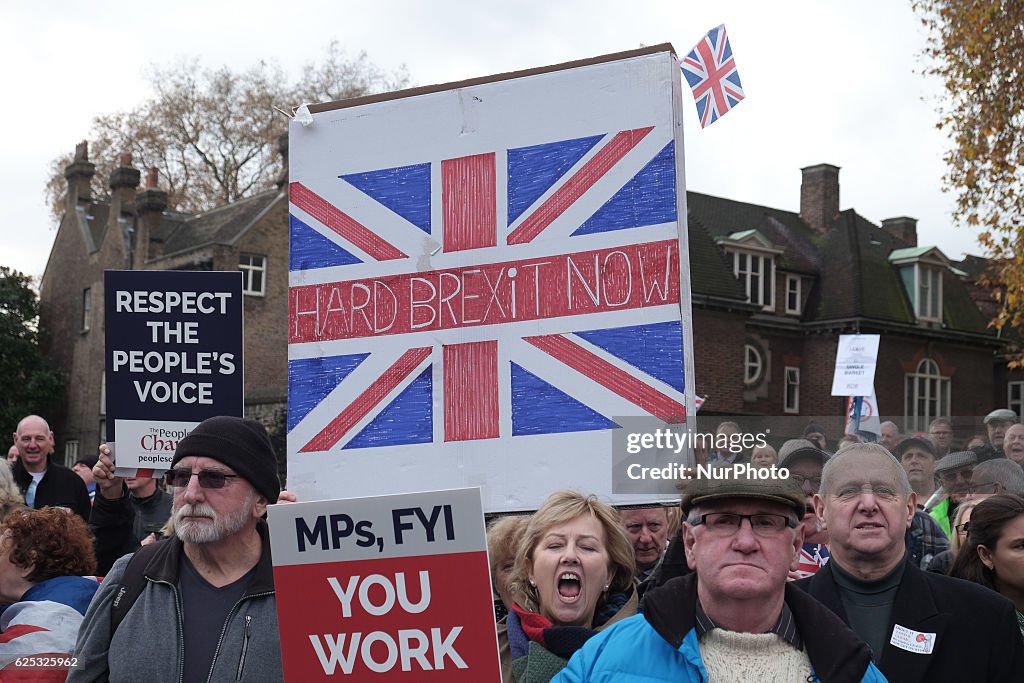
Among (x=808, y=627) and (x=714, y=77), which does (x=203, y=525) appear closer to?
(x=808, y=627)

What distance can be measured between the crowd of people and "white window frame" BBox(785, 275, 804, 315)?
36.6m

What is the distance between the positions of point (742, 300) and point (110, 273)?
32775mm

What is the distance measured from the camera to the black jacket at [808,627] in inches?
120

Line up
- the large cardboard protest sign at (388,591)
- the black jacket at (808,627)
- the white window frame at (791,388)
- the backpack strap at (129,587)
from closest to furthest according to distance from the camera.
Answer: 1. the black jacket at (808,627)
2. the large cardboard protest sign at (388,591)
3. the backpack strap at (129,587)
4. the white window frame at (791,388)

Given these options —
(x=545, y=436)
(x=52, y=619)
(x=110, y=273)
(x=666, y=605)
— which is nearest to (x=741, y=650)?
(x=666, y=605)

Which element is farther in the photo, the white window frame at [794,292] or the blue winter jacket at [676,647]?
the white window frame at [794,292]

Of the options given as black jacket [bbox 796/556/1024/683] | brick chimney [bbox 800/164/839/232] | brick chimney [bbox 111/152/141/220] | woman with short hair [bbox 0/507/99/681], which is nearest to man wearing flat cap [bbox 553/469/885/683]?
black jacket [bbox 796/556/1024/683]

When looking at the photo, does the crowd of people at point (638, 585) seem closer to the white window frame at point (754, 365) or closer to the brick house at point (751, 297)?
the brick house at point (751, 297)

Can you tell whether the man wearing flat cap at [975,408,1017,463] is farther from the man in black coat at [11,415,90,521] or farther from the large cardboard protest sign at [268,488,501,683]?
the man in black coat at [11,415,90,521]

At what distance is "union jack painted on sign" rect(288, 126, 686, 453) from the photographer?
4668 mm

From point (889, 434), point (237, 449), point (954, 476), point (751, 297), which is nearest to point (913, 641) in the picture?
point (237, 449)

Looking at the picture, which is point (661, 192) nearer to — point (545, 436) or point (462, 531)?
point (545, 436)

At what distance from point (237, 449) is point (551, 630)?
117 centimetres

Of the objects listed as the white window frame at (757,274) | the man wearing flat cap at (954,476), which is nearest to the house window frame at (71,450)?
the white window frame at (757,274)
